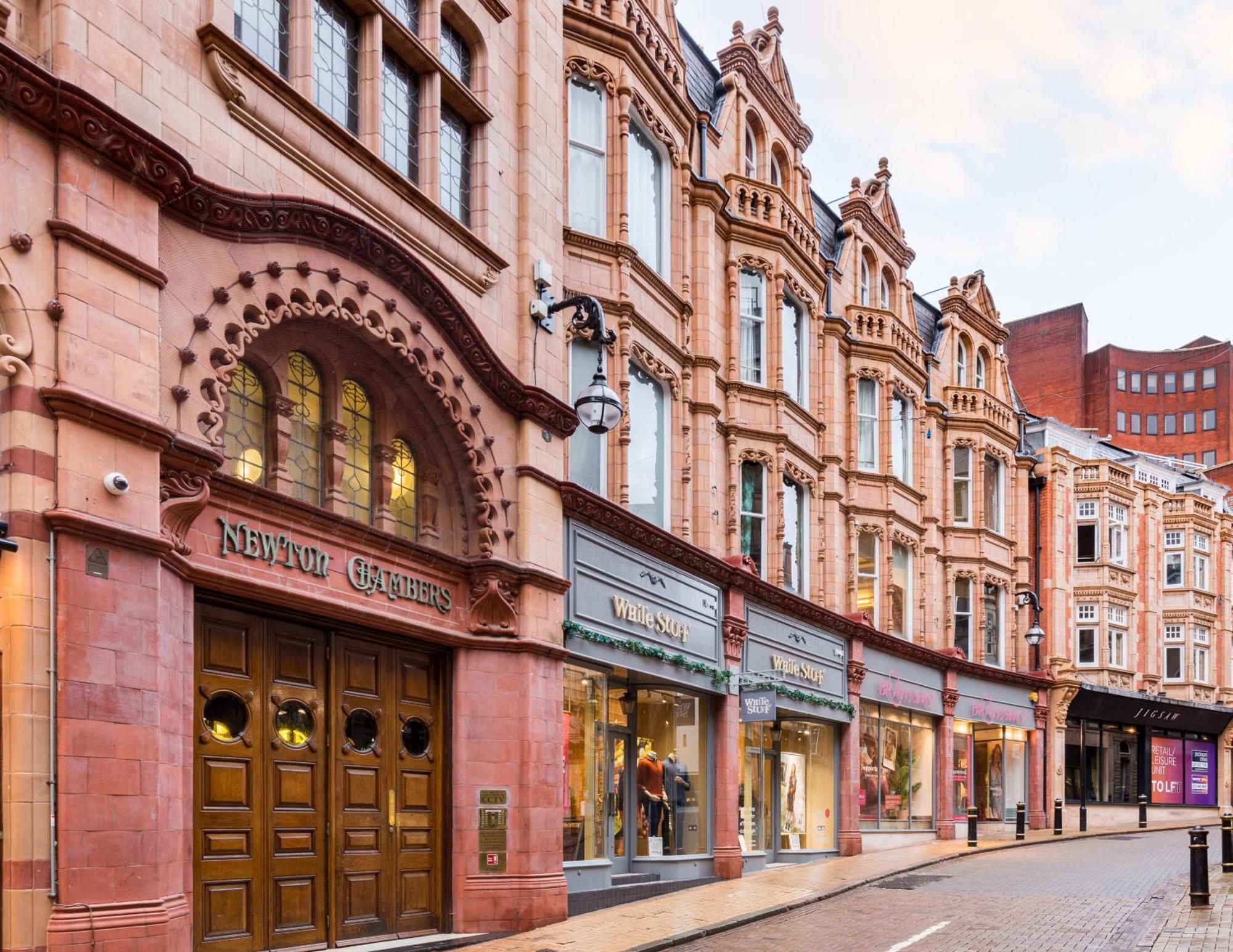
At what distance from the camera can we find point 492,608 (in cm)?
A: 1594

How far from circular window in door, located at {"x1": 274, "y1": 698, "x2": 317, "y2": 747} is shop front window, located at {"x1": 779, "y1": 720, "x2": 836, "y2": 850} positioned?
582 inches

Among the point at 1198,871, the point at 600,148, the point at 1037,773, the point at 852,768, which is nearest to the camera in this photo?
the point at 1198,871

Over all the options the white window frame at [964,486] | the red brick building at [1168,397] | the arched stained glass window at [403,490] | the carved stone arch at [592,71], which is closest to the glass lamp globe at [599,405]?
the arched stained glass window at [403,490]

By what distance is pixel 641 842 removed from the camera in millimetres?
20625

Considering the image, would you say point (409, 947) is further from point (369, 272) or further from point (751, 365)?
point (751, 365)

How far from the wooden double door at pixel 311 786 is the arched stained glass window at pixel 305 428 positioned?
1.38m

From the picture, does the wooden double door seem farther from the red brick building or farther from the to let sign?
the red brick building

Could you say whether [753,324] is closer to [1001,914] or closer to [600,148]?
[600,148]

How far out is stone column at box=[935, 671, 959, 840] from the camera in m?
34.3

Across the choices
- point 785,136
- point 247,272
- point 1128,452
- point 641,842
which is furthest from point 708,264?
point 1128,452

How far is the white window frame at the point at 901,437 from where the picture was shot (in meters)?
33.1

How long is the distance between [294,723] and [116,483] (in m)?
4.11

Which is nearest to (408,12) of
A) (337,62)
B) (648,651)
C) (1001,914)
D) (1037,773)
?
(337,62)

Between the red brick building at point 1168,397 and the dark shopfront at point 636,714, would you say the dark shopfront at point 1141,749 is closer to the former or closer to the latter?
the dark shopfront at point 636,714
